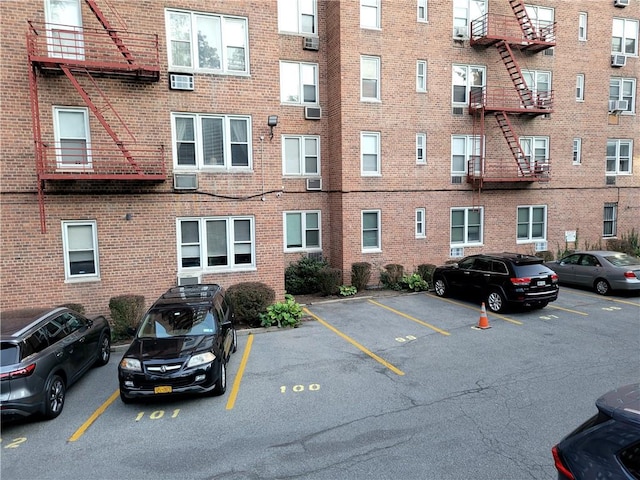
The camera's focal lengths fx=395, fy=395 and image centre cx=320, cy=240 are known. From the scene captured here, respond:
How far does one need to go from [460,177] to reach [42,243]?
50.9 feet

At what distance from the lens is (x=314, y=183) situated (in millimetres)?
16484

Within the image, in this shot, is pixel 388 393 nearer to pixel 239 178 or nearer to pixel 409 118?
pixel 239 178

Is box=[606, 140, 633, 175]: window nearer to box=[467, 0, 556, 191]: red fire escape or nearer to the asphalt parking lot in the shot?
box=[467, 0, 556, 191]: red fire escape

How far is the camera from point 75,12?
1088cm

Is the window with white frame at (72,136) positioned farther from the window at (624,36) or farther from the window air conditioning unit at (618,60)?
the window at (624,36)

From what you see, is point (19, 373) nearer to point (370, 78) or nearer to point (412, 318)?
point (412, 318)

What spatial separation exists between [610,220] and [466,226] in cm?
846

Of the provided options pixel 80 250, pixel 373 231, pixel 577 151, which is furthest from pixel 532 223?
pixel 80 250

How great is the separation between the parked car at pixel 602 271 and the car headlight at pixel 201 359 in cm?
1358

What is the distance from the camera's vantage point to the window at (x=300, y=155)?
16344 millimetres

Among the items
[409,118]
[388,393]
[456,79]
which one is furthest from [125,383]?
[456,79]

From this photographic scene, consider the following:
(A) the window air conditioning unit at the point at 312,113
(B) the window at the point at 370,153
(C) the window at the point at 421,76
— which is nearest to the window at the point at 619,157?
(C) the window at the point at 421,76

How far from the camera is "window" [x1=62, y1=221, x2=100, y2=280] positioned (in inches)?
439

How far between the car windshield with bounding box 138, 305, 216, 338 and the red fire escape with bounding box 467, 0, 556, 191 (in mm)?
13551
